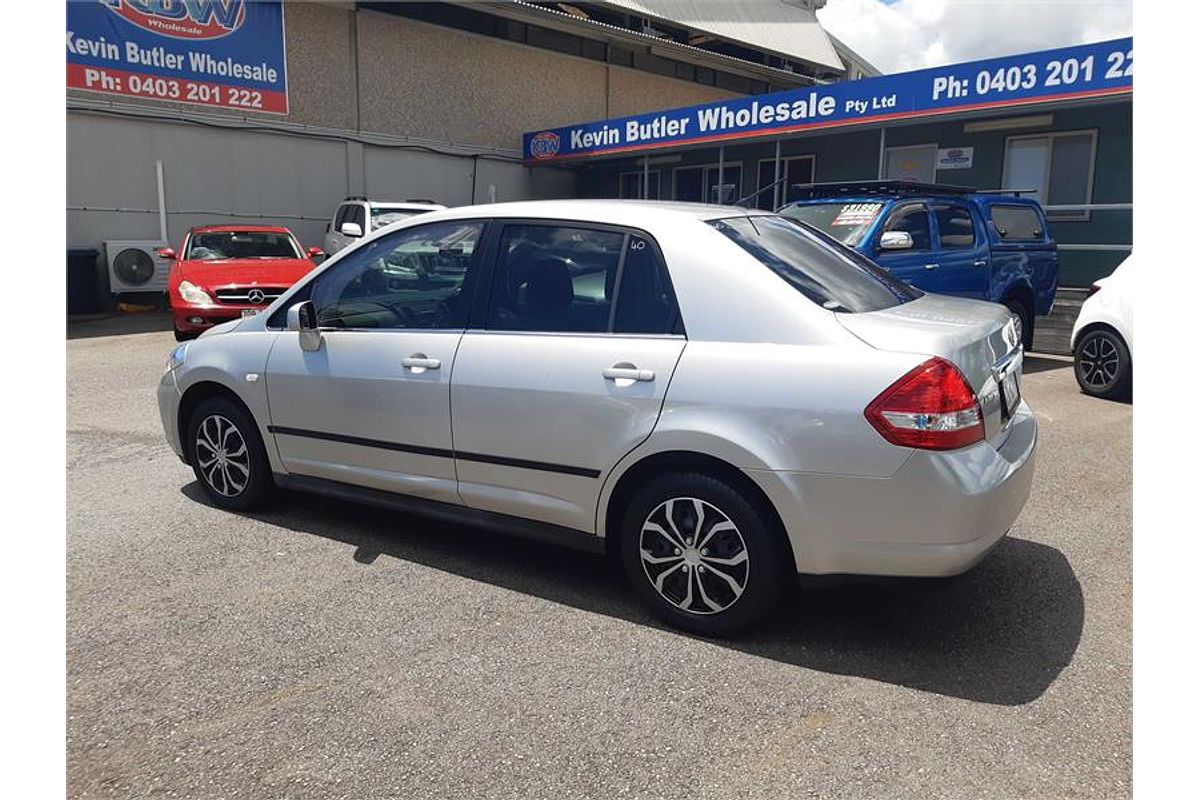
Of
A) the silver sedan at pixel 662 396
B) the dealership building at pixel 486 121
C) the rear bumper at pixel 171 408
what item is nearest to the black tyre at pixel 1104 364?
the silver sedan at pixel 662 396

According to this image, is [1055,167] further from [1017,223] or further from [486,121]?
[486,121]

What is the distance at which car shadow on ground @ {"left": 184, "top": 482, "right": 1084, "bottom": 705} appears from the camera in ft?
10.3

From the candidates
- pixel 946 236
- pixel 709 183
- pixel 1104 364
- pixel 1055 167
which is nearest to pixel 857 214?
pixel 946 236

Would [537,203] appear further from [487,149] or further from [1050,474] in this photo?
[487,149]

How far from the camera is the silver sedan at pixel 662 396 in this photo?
3.02 m

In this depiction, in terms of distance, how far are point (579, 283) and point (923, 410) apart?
1511 mm

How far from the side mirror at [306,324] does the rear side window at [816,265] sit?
2061mm

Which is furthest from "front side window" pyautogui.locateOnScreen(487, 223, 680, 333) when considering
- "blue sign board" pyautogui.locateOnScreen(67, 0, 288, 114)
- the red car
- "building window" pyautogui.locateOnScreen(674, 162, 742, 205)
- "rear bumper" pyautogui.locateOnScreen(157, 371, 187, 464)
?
"building window" pyautogui.locateOnScreen(674, 162, 742, 205)

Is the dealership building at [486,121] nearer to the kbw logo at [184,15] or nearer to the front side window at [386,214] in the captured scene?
the kbw logo at [184,15]

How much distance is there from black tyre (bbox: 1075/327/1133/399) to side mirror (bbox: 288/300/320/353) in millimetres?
7085

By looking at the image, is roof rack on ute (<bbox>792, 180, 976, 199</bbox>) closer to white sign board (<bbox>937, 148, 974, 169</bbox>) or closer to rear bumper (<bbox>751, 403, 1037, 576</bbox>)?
white sign board (<bbox>937, 148, 974, 169</bbox>)

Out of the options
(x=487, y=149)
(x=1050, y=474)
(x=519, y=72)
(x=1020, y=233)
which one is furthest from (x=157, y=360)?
(x=519, y=72)

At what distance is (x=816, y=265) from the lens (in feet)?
12.1

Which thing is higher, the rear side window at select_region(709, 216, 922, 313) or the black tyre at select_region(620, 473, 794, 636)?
the rear side window at select_region(709, 216, 922, 313)
